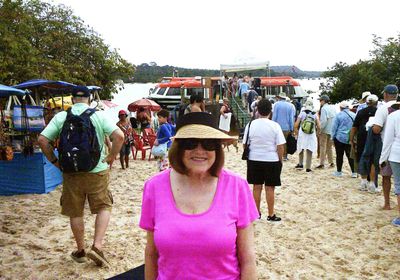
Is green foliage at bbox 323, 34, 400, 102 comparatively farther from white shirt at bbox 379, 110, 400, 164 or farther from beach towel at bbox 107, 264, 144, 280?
beach towel at bbox 107, 264, 144, 280

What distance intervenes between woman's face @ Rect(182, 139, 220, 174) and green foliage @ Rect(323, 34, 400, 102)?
22101mm

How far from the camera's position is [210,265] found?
5.69 feet

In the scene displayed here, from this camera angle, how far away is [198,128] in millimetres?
1893

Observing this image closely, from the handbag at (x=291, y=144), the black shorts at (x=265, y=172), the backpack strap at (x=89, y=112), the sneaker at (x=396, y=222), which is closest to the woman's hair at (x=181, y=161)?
the backpack strap at (x=89, y=112)

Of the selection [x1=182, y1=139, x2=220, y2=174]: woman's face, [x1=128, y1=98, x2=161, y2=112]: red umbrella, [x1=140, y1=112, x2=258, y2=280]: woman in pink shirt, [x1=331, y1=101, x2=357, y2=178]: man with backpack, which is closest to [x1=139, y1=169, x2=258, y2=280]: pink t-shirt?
[x1=140, y1=112, x2=258, y2=280]: woman in pink shirt

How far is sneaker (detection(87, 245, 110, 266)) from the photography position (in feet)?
12.4

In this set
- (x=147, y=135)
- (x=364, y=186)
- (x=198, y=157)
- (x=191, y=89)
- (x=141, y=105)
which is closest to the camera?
(x=198, y=157)

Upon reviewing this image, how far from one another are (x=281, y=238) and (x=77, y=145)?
276 centimetres

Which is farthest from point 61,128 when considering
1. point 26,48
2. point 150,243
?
point 26,48

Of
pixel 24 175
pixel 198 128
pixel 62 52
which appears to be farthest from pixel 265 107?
pixel 62 52

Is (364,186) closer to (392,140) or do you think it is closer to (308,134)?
(308,134)

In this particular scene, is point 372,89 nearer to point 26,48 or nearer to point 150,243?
point 26,48

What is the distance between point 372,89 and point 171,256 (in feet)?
77.2

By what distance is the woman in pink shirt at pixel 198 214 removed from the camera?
5.65 ft
